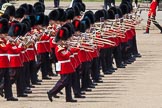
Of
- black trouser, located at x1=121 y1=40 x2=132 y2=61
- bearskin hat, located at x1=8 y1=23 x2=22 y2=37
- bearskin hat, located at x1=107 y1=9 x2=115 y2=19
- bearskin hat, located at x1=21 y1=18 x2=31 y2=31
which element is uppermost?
bearskin hat, located at x1=8 y1=23 x2=22 y2=37

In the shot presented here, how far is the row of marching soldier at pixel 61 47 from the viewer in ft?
54.6

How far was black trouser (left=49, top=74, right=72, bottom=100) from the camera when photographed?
16469mm

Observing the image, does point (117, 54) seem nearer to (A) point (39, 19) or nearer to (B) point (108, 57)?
(B) point (108, 57)

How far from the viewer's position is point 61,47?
16469 millimetres

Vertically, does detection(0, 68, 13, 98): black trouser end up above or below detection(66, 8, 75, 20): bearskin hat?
below

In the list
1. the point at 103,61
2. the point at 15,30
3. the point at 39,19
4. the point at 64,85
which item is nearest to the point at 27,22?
the point at 39,19

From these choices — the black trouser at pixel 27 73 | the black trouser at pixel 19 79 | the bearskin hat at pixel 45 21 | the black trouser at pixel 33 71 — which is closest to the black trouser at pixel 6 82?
the black trouser at pixel 19 79

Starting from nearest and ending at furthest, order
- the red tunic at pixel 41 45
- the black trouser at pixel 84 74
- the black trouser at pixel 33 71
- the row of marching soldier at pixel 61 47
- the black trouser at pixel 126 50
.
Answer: the row of marching soldier at pixel 61 47, the black trouser at pixel 84 74, the black trouser at pixel 33 71, the red tunic at pixel 41 45, the black trouser at pixel 126 50

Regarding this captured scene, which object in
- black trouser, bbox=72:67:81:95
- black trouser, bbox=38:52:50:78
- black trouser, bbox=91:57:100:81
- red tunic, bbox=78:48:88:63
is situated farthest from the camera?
black trouser, bbox=38:52:50:78

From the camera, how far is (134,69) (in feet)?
71.7

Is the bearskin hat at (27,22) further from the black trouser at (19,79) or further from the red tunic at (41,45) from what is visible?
the black trouser at (19,79)

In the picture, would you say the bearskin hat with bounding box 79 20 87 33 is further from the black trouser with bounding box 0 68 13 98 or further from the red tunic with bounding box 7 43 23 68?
the black trouser with bounding box 0 68 13 98

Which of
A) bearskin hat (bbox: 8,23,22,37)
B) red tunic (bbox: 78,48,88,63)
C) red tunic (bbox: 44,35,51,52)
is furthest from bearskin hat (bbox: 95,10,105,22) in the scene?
bearskin hat (bbox: 8,23,22,37)

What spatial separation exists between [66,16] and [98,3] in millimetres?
29210
